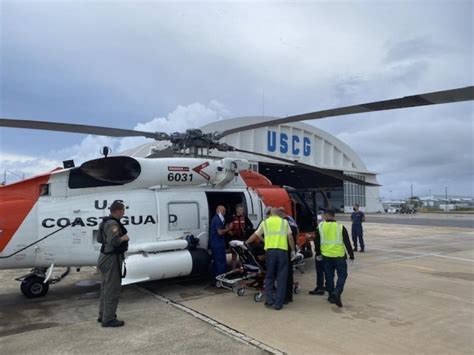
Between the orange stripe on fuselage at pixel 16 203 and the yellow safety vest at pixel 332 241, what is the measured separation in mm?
4923

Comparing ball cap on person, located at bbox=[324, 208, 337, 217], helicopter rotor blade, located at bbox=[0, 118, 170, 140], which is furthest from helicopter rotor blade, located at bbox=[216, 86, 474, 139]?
helicopter rotor blade, located at bbox=[0, 118, 170, 140]

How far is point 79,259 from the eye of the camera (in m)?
6.88

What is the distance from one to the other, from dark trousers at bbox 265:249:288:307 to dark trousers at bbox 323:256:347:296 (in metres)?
0.82

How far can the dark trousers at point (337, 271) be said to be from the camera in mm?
6322

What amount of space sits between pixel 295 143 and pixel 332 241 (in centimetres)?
3328

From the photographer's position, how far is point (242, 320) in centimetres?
549

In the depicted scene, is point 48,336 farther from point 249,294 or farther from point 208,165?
point 208,165

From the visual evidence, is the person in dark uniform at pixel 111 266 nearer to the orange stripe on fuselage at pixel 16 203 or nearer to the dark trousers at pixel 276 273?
the orange stripe on fuselage at pixel 16 203

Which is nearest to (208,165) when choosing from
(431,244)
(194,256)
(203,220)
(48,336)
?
(203,220)

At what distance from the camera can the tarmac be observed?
4.57 metres

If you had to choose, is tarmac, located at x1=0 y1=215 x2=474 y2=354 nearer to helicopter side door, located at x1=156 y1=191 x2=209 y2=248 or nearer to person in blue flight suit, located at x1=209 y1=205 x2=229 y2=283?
person in blue flight suit, located at x1=209 y1=205 x2=229 y2=283

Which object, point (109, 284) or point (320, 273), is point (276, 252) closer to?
point (320, 273)

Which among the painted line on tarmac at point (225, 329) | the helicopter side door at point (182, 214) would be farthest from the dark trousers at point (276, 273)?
the helicopter side door at point (182, 214)

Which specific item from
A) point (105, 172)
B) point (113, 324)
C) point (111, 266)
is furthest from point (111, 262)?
point (105, 172)
